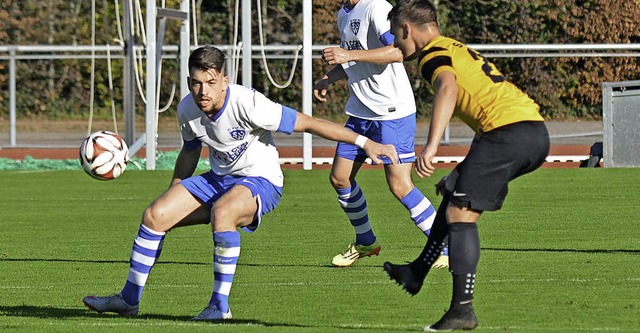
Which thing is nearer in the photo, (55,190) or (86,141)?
(86,141)

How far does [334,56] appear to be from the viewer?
909cm

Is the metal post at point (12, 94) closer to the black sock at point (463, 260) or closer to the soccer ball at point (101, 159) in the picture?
the soccer ball at point (101, 159)

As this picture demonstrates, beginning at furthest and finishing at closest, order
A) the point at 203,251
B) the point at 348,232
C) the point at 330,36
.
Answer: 1. the point at 330,36
2. the point at 348,232
3. the point at 203,251

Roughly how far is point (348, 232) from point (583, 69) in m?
14.7

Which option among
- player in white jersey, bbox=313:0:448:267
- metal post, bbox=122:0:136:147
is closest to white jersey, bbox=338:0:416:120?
player in white jersey, bbox=313:0:448:267

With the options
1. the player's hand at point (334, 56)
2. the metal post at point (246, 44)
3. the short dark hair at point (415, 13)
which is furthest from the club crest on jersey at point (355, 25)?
the metal post at point (246, 44)

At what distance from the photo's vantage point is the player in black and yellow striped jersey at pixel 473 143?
22.1ft

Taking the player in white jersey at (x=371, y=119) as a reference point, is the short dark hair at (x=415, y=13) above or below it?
above

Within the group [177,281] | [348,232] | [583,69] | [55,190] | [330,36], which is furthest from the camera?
[330,36]

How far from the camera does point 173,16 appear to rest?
1967cm

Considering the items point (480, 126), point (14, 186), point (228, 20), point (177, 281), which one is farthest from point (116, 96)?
point (480, 126)

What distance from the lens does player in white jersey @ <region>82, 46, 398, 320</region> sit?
7375 millimetres

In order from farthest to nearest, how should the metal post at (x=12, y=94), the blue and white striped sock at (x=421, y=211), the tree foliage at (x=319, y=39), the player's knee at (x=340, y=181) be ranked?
the tree foliage at (x=319, y=39) < the metal post at (x=12, y=94) < the player's knee at (x=340, y=181) < the blue and white striped sock at (x=421, y=211)

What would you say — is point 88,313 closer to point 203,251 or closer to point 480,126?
point 480,126
